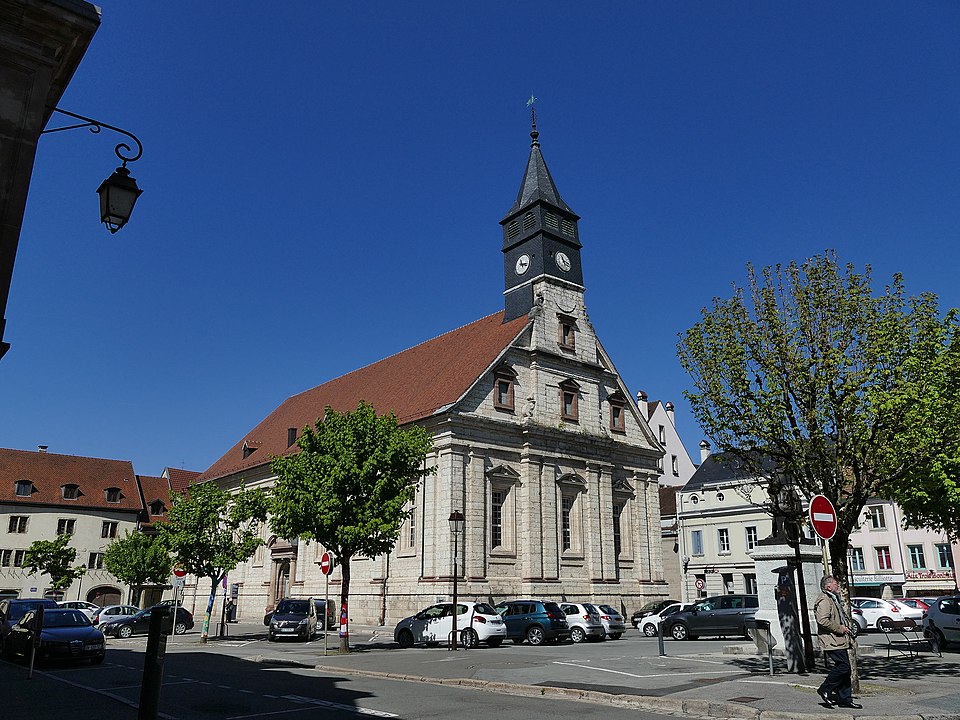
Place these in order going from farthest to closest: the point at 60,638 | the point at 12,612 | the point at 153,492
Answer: the point at 153,492 → the point at 12,612 → the point at 60,638

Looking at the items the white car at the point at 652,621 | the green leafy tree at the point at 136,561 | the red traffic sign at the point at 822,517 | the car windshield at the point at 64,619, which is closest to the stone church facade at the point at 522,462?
the green leafy tree at the point at 136,561

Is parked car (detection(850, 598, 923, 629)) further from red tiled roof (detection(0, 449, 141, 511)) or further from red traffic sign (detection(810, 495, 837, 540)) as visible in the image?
red tiled roof (detection(0, 449, 141, 511))

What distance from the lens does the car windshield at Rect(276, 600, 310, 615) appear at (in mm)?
30402

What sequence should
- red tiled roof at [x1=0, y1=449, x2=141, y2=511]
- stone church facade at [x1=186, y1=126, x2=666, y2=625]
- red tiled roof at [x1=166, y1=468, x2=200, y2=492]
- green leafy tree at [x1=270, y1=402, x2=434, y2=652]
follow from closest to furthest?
green leafy tree at [x1=270, y1=402, x2=434, y2=652]
stone church facade at [x1=186, y1=126, x2=666, y2=625]
red tiled roof at [x1=0, y1=449, x2=141, y2=511]
red tiled roof at [x1=166, y1=468, x2=200, y2=492]

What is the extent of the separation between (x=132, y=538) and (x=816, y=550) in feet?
137

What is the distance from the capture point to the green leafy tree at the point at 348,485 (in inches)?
993

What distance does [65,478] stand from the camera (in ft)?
189

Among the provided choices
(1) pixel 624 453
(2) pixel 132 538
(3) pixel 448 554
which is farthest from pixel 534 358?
(2) pixel 132 538

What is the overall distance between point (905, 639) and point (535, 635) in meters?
11.8

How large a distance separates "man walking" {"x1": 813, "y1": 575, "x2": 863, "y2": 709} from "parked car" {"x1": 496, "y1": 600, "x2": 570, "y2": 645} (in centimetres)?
1619

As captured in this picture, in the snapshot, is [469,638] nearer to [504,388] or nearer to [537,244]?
[504,388]

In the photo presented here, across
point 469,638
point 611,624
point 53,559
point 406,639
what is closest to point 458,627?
point 469,638

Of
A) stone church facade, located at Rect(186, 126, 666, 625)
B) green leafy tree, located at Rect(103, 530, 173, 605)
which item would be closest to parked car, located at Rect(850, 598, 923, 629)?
stone church facade, located at Rect(186, 126, 666, 625)

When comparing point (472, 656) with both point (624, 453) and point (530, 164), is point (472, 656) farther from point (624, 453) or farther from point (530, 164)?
point (530, 164)
